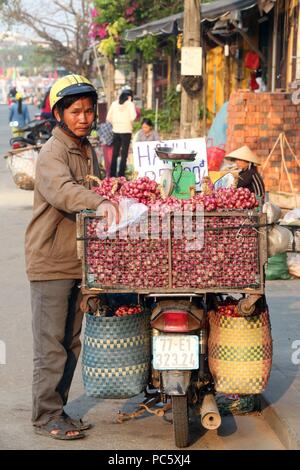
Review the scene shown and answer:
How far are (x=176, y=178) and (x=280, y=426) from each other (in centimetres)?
155

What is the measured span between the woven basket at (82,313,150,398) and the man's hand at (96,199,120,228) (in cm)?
60

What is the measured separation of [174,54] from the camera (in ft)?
97.8

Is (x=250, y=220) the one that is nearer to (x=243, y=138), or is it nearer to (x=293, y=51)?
(x=243, y=138)

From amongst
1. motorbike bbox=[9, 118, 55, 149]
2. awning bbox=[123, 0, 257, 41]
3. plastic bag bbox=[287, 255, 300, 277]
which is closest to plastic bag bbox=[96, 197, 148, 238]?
plastic bag bbox=[287, 255, 300, 277]

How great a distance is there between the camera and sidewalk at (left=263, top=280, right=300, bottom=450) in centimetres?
572

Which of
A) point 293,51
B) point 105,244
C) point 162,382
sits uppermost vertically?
point 293,51

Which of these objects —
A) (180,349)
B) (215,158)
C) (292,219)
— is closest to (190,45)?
(215,158)

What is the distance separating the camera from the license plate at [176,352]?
17.5 ft

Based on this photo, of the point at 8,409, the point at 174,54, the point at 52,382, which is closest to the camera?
the point at 52,382

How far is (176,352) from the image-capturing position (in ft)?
17.6

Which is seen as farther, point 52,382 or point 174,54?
point 174,54

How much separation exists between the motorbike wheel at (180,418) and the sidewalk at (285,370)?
0.57 metres

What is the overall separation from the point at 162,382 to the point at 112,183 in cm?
108

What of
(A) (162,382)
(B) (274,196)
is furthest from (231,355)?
(B) (274,196)
